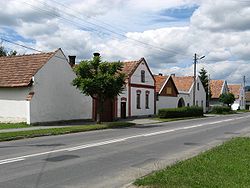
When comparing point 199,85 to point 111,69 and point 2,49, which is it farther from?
point 111,69

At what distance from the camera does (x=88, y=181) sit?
29.6ft

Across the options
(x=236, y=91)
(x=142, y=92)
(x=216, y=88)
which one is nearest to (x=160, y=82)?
(x=142, y=92)

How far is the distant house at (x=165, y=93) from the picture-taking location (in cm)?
5181

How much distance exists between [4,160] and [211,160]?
589cm

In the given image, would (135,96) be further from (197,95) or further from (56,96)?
(197,95)

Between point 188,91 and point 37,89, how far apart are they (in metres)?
38.8

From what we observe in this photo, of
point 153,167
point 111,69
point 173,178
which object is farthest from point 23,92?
point 173,178

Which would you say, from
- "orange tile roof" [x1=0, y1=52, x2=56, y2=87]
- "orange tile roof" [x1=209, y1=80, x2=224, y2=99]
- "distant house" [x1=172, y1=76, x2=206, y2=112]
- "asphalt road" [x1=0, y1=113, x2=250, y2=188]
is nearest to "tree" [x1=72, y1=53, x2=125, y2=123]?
"orange tile roof" [x1=0, y1=52, x2=56, y2=87]

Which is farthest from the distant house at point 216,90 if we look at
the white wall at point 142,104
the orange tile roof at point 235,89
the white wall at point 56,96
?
the white wall at point 56,96

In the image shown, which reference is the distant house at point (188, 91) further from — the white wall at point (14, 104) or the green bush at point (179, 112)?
the white wall at point (14, 104)

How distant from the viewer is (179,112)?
1843 inches

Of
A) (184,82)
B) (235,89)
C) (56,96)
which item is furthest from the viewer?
(235,89)

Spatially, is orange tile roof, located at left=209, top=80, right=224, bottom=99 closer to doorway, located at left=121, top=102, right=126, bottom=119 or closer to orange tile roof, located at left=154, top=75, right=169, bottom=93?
orange tile roof, located at left=154, top=75, right=169, bottom=93

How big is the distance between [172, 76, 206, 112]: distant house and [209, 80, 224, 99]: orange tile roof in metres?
15.1
